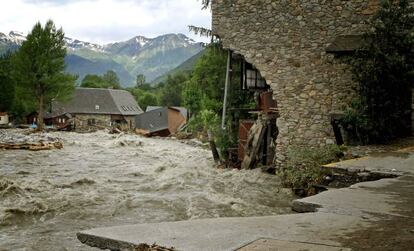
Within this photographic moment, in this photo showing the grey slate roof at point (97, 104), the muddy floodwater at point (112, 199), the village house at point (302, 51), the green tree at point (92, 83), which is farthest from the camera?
the green tree at point (92, 83)

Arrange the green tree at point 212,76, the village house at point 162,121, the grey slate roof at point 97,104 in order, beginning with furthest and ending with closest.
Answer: the grey slate roof at point 97,104 < the village house at point 162,121 < the green tree at point 212,76

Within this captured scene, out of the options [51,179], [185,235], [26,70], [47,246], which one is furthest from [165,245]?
[26,70]

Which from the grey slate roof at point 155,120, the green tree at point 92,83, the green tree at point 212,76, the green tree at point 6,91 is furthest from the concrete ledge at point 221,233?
the green tree at point 92,83

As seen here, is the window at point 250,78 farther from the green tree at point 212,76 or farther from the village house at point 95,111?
the village house at point 95,111

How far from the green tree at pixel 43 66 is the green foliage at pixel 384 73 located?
4829 cm

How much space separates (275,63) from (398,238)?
37.1 feet

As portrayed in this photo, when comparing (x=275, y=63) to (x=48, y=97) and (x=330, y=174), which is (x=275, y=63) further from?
(x=48, y=97)

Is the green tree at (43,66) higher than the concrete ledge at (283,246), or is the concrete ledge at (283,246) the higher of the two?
the green tree at (43,66)

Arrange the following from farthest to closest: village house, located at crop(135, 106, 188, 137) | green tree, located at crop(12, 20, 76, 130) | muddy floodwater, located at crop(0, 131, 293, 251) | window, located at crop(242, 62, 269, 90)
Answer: village house, located at crop(135, 106, 188, 137)
green tree, located at crop(12, 20, 76, 130)
window, located at crop(242, 62, 269, 90)
muddy floodwater, located at crop(0, 131, 293, 251)

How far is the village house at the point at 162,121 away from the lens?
2502 inches

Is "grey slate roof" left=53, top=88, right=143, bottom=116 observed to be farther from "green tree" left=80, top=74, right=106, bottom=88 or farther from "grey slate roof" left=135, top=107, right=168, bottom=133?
"green tree" left=80, top=74, right=106, bottom=88

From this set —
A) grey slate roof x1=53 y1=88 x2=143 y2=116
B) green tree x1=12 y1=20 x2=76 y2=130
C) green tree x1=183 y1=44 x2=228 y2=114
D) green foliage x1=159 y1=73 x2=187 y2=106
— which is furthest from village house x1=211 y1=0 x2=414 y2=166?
green foliage x1=159 y1=73 x2=187 y2=106

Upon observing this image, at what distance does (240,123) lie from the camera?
17.6m

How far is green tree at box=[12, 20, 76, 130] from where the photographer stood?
5469 cm
